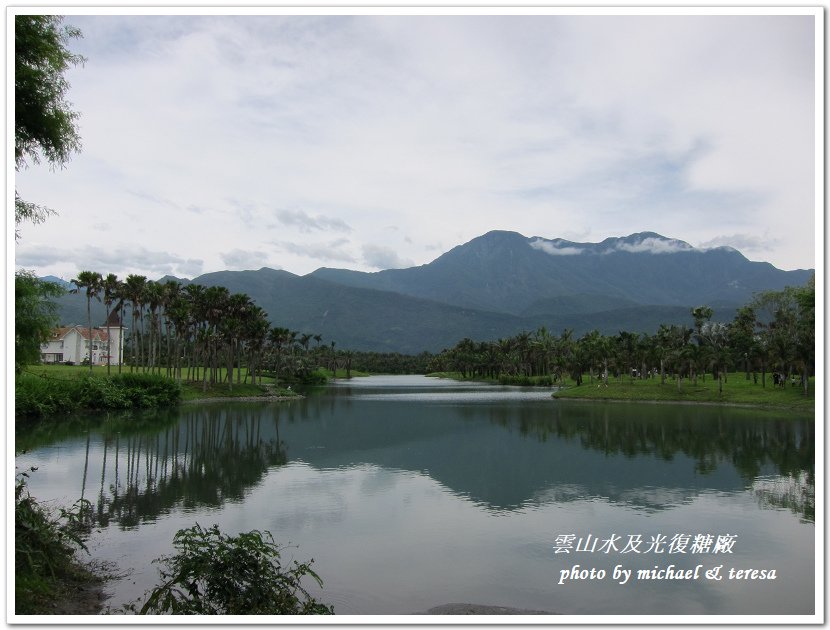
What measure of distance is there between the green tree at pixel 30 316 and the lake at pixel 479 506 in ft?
20.2

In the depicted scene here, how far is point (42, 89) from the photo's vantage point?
1229 cm

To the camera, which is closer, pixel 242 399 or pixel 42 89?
pixel 42 89

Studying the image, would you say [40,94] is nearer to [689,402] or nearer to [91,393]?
[91,393]

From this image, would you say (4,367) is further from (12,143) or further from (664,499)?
(664,499)

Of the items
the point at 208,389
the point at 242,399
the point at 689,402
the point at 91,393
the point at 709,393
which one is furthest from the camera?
the point at 242,399

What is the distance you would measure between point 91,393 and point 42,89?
5924 centimetres

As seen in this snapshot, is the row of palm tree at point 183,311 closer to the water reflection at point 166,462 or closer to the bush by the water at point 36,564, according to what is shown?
the water reflection at point 166,462

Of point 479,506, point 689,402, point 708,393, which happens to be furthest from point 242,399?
point 479,506

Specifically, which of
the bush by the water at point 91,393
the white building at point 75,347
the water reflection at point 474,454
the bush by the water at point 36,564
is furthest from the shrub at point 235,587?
the white building at point 75,347

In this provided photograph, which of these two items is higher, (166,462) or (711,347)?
(711,347)

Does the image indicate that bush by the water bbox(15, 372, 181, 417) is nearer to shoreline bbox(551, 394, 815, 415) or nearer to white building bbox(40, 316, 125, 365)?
white building bbox(40, 316, 125, 365)

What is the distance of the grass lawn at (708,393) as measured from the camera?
73312 mm

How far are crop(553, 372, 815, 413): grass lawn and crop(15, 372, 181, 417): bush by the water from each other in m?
61.3

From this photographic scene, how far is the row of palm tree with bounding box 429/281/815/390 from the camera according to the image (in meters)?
74.4
